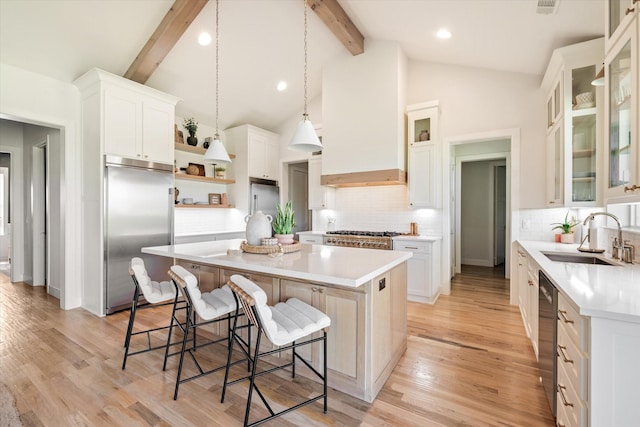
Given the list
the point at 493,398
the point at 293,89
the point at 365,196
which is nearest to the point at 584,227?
the point at 493,398

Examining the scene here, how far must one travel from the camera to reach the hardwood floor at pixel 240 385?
5.79 feet

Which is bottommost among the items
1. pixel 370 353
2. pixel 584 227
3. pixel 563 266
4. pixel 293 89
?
pixel 370 353

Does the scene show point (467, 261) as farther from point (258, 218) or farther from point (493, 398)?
point (258, 218)

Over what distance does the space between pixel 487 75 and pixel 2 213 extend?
35.8 ft

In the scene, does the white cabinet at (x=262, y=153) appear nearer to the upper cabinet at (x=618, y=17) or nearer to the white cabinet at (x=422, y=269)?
the white cabinet at (x=422, y=269)

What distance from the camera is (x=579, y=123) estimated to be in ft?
8.63

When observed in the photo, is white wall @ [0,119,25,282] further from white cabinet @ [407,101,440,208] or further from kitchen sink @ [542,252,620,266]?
kitchen sink @ [542,252,620,266]

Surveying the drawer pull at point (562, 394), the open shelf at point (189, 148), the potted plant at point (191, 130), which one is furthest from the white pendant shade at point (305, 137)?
the potted plant at point (191, 130)

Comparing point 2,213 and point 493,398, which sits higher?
point 2,213

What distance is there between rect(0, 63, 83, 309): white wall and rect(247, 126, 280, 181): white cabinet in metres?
2.51

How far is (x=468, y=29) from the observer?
320 cm

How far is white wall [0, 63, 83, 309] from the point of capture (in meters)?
3.34

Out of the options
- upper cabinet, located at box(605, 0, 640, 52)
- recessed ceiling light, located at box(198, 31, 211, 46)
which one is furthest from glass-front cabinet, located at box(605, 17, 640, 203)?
recessed ceiling light, located at box(198, 31, 211, 46)

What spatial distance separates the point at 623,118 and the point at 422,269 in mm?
2565
